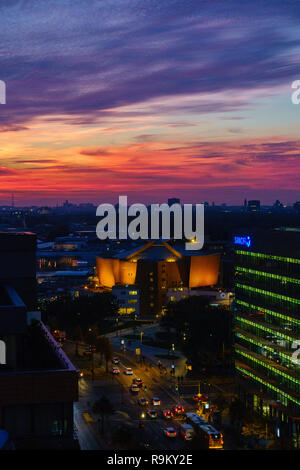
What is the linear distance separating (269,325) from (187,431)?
30.9 ft

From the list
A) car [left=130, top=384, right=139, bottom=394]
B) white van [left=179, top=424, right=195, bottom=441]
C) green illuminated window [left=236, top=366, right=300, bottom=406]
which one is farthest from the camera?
car [left=130, top=384, right=139, bottom=394]

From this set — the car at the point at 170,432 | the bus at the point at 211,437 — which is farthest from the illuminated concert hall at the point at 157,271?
the bus at the point at 211,437

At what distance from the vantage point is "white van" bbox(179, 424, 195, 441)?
1204 inches

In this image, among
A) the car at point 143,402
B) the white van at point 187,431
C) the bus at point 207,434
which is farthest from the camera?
the car at point 143,402

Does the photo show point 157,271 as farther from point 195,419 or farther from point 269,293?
point 195,419

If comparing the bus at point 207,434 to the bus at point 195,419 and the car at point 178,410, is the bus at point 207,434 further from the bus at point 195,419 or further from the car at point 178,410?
the car at point 178,410

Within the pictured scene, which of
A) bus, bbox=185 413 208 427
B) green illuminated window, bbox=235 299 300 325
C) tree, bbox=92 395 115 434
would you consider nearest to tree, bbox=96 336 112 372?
green illuminated window, bbox=235 299 300 325

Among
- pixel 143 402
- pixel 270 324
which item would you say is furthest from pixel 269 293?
pixel 143 402

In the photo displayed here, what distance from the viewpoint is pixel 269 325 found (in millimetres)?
37781

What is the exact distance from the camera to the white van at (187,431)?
30578mm

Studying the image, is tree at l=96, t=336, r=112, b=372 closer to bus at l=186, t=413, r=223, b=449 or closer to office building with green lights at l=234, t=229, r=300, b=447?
office building with green lights at l=234, t=229, r=300, b=447

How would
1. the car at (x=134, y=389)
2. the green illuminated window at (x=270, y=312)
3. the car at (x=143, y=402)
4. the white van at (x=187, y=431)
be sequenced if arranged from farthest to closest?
the car at (x=134, y=389), the car at (x=143, y=402), the green illuminated window at (x=270, y=312), the white van at (x=187, y=431)

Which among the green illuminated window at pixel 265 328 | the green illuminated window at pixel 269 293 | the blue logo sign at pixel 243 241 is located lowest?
the green illuminated window at pixel 265 328

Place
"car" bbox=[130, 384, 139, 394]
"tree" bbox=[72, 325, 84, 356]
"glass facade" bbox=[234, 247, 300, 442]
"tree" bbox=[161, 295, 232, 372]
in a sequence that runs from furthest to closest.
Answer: "tree" bbox=[72, 325, 84, 356] → "tree" bbox=[161, 295, 232, 372] → "car" bbox=[130, 384, 139, 394] → "glass facade" bbox=[234, 247, 300, 442]
